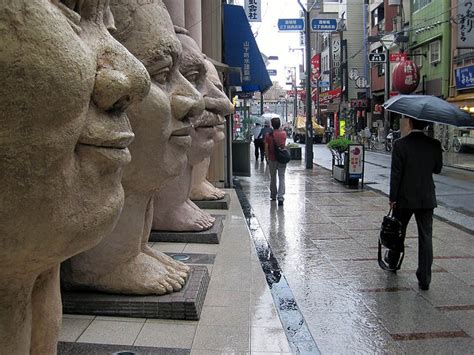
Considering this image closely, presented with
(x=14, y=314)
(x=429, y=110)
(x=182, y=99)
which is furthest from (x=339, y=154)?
(x=14, y=314)

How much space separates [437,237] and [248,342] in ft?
17.8

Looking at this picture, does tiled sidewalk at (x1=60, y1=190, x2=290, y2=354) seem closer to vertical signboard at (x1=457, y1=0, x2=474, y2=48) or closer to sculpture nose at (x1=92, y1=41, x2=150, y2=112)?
sculpture nose at (x1=92, y1=41, x2=150, y2=112)

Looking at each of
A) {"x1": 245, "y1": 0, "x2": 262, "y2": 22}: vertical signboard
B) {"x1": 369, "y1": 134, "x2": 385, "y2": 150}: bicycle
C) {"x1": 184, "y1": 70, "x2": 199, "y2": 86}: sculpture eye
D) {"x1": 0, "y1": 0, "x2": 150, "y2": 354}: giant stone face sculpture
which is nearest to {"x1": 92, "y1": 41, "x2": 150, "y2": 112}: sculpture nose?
{"x1": 0, "y1": 0, "x2": 150, "y2": 354}: giant stone face sculpture

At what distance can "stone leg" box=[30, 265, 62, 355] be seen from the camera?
7.63 feet

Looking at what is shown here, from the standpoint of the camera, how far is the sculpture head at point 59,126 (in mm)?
1587

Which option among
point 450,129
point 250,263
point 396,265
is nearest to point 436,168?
point 396,265

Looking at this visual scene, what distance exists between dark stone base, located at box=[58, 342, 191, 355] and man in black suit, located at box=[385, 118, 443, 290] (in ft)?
10.1

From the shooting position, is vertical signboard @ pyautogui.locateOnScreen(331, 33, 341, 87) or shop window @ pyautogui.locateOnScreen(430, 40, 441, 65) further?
vertical signboard @ pyautogui.locateOnScreen(331, 33, 341, 87)

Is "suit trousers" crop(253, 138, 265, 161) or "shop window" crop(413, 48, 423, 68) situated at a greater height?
"shop window" crop(413, 48, 423, 68)

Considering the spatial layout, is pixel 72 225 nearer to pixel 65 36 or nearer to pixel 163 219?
pixel 65 36

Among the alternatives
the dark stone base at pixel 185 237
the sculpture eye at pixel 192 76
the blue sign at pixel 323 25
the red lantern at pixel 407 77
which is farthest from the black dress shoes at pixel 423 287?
the red lantern at pixel 407 77

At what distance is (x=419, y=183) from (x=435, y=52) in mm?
29145

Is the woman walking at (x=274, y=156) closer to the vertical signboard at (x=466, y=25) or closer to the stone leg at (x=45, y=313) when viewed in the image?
the vertical signboard at (x=466, y=25)

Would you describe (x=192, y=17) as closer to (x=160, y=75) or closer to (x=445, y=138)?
(x=160, y=75)
